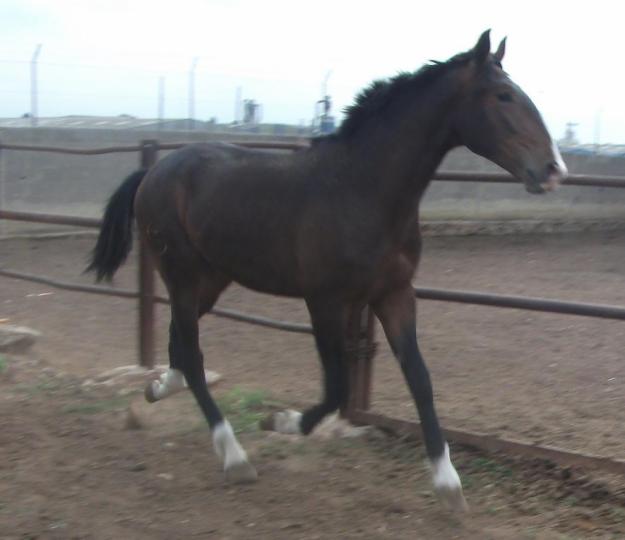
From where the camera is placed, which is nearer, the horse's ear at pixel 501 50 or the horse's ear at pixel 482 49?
the horse's ear at pixel 482 49

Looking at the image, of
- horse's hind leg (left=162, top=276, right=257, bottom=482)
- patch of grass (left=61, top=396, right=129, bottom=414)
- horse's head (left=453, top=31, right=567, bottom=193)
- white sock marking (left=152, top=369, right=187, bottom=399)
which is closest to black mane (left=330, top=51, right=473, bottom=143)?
horse's head (left=453, top=31, right=567, bottom=193)

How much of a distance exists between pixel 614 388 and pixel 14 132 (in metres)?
8.54

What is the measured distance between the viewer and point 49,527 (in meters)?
3.23

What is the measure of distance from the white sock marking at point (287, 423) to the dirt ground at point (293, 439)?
0.21m

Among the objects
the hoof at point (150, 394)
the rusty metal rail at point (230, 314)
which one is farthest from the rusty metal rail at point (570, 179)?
the hoof at point (150, 394)

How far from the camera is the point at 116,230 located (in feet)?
15.3

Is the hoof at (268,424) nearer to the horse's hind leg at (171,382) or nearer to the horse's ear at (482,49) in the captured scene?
the horse's hind leg at (171,382)

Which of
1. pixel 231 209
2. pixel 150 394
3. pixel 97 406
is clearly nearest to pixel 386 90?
pixel 231 209

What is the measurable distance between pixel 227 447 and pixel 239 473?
148 millimetres

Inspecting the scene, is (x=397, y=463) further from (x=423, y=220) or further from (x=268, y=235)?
(x=423, y=220)

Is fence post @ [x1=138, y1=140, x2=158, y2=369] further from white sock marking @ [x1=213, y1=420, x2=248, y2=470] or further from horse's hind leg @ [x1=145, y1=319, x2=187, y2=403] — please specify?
white sock marking @ [x1=213, y1=420, x2=248, y2=470]

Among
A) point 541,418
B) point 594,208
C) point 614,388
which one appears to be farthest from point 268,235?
point 594,208

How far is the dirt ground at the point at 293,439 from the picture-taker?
3348 mm

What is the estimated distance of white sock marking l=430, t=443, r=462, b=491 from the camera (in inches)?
133
